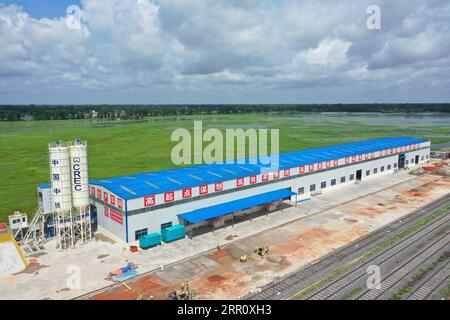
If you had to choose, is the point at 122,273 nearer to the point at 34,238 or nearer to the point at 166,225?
the point at 166,225

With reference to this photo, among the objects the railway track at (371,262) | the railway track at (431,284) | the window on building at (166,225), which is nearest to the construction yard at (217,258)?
the window on building at (166,225)

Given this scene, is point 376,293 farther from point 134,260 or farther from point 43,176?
point 43,176

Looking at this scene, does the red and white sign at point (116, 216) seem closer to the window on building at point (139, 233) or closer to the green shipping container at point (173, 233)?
the window on building at point (139, 233)

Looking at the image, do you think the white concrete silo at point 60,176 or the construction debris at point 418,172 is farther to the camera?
the construction debris at point 418,172

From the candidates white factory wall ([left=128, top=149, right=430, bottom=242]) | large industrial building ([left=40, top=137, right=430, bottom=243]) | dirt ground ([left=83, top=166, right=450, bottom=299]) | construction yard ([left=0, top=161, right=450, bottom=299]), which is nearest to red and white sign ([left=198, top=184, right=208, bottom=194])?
large industrial building ([left=40, top=137, right=430, bottom=243])

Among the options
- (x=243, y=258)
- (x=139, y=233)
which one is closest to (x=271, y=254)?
(x=243, y=258)

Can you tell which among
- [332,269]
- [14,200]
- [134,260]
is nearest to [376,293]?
[332,269]
